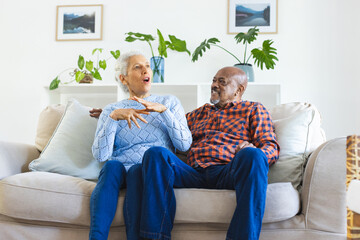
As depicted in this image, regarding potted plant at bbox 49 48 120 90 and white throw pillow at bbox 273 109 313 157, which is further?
potted plant at bbox 49 48 120 90

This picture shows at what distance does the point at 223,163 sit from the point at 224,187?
188mm

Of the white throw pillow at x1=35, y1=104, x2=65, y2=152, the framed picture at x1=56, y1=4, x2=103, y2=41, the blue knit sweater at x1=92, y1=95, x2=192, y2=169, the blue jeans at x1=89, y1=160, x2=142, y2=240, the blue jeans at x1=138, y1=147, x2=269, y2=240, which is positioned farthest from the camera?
the framed picture at x1=56, y1=4, x2=103, y2=41

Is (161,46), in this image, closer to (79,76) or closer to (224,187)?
(79,76)

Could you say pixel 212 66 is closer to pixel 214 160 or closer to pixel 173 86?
pixel 173 86

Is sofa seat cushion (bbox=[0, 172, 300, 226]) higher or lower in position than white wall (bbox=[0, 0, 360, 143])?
lower

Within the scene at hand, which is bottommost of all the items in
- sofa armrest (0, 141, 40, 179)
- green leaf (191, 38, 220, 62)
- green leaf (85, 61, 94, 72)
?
sofa armrest (0, 141, 40, 179)

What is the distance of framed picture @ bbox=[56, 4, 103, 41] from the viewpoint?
12.5 ft

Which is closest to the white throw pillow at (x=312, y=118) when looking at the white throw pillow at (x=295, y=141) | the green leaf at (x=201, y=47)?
the white throw pillow at (x=295, y=141)

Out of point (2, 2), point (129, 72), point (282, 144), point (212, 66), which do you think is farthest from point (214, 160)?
point (2, 2)

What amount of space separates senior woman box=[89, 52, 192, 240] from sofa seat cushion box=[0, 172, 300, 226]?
75 millimetres

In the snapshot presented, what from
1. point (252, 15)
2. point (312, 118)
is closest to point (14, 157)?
point (312, 118)


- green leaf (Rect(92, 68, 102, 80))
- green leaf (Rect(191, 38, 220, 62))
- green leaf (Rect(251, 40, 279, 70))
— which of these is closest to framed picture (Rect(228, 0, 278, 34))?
green leaf (Rect(191, 38, 220, 62))

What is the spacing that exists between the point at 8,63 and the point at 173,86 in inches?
64.2

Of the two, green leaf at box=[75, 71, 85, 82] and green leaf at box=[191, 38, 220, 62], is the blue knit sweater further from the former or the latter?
green leaf at box=[75, 71, 85, 82]
